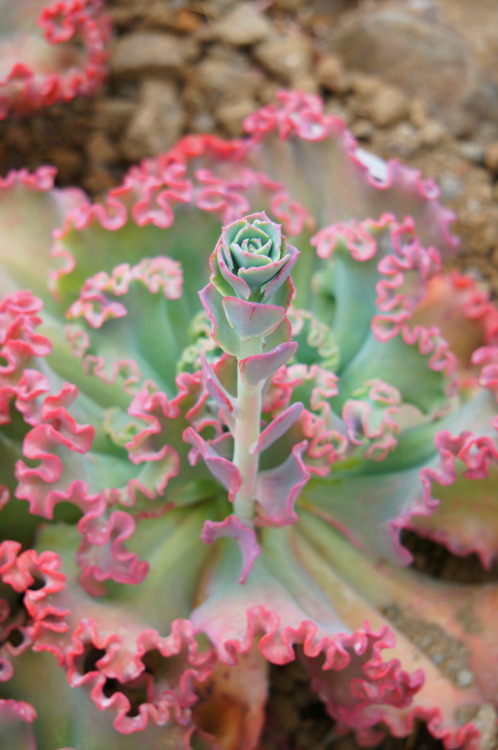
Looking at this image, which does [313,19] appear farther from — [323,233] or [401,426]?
[401,426]

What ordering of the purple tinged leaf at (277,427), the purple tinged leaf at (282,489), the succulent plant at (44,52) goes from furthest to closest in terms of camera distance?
the succulent plant at (44,52) < the purple tinged leaf at (282,489) < the purple tinged leaf at (277,427)

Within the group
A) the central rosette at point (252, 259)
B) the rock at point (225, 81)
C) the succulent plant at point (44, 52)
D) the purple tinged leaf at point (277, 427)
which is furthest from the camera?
the rock at point (225, 81)

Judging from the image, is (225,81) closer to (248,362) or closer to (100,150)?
(100,150)

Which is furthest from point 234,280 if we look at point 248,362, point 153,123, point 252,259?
point 153,123

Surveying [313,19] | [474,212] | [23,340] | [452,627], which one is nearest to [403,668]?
[452,627]

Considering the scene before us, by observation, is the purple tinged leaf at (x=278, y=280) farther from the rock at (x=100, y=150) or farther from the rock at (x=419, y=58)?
the rock at (x=419, y=58)

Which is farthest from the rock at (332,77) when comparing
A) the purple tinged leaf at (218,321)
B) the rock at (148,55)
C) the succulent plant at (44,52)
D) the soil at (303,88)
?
the purple tinged leaf at (218,321)

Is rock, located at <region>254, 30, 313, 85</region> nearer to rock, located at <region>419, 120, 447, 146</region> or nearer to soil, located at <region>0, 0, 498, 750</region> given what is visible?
soil, located at <region>0, 0, 498, 750</region>
